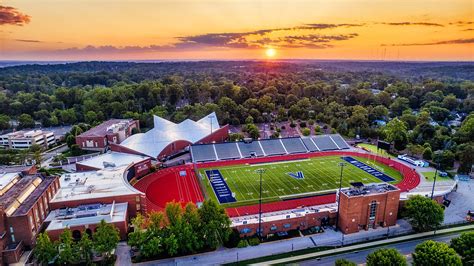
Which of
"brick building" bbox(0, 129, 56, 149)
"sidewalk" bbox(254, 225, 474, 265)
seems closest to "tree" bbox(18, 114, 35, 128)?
"brick building" bbox(0, 129, 56, 149)

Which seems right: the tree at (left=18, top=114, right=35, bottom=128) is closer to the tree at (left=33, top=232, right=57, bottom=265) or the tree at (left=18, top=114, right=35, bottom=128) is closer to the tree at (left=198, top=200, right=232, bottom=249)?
the tree at (left=33, top=232, right=57, bottom=265)

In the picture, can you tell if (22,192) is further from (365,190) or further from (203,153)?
(365,190)

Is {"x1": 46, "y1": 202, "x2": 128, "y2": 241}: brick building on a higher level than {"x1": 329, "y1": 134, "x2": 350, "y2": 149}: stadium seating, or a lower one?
→ higher

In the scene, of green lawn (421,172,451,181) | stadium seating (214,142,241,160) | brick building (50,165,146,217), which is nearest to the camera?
brick building (50,165,146,217)

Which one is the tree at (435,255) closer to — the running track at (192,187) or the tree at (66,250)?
the running track at (192,187)

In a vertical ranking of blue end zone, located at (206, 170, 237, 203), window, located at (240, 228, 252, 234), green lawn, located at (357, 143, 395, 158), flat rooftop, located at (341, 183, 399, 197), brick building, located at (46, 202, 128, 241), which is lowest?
green lawn, located at (357, 143, 395, 158)

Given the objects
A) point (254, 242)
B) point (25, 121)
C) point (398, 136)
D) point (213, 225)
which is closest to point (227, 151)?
point (254, 242)

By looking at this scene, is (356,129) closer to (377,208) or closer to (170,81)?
(377,208)
